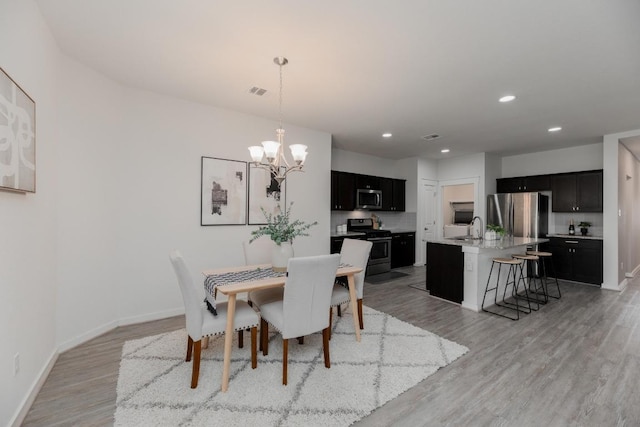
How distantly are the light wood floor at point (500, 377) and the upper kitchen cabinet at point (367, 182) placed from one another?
9.98 feet

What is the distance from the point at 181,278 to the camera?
2088 mm

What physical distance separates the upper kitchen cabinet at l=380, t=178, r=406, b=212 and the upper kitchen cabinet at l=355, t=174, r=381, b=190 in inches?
7.3

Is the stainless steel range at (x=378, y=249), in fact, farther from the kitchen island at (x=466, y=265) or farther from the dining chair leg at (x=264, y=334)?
the dining chair leg at (x=264, y=334)

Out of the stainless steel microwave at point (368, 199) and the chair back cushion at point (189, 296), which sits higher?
the stainless steel microwave at point (368, 199)

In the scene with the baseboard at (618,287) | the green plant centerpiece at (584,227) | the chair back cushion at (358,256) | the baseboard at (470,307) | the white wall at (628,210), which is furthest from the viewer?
the green plant centerpiece at (584,227)

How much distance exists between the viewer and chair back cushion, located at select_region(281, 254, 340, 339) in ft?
6.93

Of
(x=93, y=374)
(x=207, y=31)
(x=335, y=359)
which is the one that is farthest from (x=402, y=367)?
(x=207, y=31)

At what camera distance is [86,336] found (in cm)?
286

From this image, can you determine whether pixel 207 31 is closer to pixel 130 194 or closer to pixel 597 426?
pixel 130 194

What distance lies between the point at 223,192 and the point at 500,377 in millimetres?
3525

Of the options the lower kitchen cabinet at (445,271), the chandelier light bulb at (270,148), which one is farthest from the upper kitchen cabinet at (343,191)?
the chandelier light bulb at (270,148)

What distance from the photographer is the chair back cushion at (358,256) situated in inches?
125

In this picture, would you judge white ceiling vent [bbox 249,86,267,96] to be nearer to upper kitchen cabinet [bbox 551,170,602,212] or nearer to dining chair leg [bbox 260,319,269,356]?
dining chair leg [bbox 260,319,269,356]

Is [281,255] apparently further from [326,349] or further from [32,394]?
[32,394]
